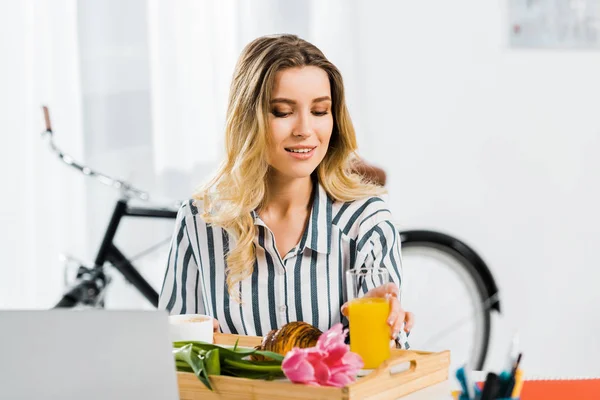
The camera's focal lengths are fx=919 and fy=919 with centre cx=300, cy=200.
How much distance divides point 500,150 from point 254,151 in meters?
2.03

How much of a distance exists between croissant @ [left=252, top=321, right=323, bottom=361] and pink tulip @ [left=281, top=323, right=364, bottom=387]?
0.51 ft

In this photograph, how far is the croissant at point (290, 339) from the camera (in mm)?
1282

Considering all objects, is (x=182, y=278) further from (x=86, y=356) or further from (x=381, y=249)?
(x=86, y=356)

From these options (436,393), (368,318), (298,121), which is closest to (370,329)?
(368,318)

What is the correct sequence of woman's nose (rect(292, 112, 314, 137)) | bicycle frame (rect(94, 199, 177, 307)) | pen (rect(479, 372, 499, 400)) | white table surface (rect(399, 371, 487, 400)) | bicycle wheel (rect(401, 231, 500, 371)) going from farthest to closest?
bicycle wheel (rect(401, 231, 500, 371)) → bicycle frame (rect(94, 199, 177, 307)) → woman's nose (rect(292, 112, 314, 137)) → white table surface (rect(399, 371, 487, 400)) → pen (rect(479, 372, 499, 400))

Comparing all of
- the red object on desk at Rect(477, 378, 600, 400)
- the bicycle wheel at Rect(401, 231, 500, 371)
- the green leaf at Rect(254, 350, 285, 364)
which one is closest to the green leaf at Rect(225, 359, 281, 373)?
the green leaf at Rect(254, 350, 285, 364)

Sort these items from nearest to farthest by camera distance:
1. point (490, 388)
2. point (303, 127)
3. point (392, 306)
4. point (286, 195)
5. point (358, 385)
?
point (490, 388) < point (358, 385) < point (392, 306) < point (303, 127) < point (286, 195)

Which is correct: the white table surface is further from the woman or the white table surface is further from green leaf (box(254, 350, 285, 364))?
the woman

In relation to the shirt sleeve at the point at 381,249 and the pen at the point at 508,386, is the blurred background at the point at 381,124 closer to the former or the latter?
the shirt sleeve at the point at 381,249

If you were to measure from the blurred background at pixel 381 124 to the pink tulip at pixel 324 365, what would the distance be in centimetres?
209

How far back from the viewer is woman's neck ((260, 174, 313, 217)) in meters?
1.80

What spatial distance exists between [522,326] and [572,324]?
0.70 ft

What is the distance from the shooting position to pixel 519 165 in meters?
3.56

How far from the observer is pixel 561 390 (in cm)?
125
